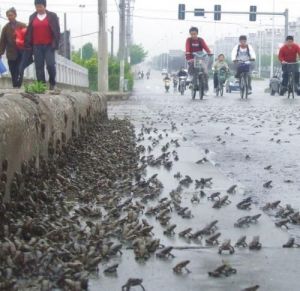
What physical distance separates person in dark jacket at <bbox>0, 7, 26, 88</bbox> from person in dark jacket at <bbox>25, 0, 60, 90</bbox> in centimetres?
128

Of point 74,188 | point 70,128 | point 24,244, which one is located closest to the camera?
point 24,244

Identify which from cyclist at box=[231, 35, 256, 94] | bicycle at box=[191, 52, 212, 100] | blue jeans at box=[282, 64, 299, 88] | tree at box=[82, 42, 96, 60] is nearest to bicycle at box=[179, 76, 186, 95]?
cyclist at box=[231, 35, 256, 94]

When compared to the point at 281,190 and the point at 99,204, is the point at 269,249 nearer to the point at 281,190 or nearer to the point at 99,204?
the point at 99,204

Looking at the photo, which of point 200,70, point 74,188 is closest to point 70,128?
point 74,188

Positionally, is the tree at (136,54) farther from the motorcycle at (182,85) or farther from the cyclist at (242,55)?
the cyclist at (242,55)

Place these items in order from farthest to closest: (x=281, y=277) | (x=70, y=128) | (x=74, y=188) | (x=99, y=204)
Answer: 1. (x=70, y=128)
2. (x=74, y=188)
3. (x=99, y=204)
4. (x=281, y=277)

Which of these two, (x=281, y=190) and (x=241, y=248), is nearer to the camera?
(x=241, y=248)

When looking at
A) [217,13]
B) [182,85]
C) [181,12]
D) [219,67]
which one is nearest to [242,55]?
[219,67]

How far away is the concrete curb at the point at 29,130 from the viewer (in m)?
3.36

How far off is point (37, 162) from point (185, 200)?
92 centimetres

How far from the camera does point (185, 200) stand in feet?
14.0

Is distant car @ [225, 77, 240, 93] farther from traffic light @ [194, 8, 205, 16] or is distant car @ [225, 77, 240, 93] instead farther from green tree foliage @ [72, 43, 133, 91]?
green tree foliage @ [72, 43, 133, 91]

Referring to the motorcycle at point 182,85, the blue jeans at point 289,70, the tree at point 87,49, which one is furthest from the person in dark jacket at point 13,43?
the tree at point 87,49

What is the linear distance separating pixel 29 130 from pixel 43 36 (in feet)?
24.0
